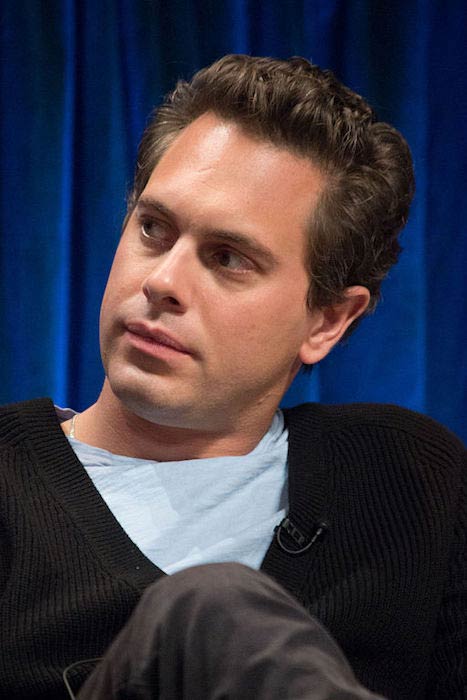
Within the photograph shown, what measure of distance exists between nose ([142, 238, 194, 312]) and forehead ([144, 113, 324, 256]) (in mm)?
50

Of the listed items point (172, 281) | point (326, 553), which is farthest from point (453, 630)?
point (172, 281)

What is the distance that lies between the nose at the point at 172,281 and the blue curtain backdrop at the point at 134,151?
631mm

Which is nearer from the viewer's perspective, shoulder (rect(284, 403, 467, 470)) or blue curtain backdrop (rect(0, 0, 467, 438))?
shoulder (rect(284, 403, 467, 470))

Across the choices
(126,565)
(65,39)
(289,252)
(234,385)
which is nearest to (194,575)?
(126,565)

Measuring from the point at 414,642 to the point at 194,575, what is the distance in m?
0.55

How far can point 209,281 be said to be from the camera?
1.30 metres

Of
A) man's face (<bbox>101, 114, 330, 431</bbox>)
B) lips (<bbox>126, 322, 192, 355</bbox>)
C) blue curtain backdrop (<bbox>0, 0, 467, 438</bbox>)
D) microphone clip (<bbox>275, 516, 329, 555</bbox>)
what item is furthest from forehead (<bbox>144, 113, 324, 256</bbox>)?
blue curtain backdrop (<bbox>0, 0, 467, 438</bbox>)

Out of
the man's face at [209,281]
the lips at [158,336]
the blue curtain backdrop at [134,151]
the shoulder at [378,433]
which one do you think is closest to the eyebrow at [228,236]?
the man's face at [209,281]

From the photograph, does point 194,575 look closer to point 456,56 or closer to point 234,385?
point 234,385

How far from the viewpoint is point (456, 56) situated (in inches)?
75.4

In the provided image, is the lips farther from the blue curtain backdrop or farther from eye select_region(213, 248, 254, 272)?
the blue curtain backdrop

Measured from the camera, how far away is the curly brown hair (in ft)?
4.51

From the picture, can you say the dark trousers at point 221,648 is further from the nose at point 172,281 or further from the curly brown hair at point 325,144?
the curly brown hair at point 325,144

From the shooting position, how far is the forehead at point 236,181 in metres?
1.30
